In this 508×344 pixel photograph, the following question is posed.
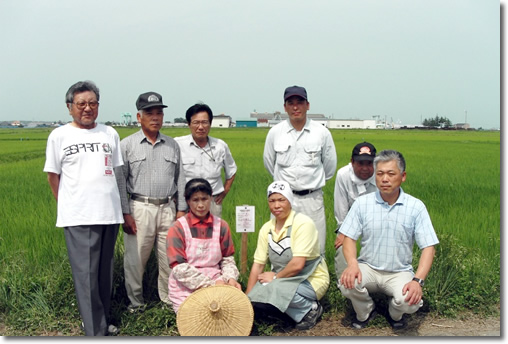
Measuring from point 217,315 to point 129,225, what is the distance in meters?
1.02

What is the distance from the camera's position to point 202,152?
4.00 m

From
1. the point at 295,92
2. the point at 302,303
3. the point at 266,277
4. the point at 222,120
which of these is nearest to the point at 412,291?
the point at 302,303

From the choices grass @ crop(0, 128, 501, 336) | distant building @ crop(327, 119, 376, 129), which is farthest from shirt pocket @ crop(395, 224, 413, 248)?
distant building @ crop(327, 119, 376, 129)

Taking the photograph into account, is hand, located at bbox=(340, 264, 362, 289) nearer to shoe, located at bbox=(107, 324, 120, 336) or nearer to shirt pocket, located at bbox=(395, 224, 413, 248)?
shirt pocket, located at bbox=(395, 224, 413, 248)

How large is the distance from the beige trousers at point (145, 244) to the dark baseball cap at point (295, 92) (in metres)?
1.39

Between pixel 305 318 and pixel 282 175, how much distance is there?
1.32 m

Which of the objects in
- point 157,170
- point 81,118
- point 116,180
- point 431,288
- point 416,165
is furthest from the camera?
point 416,165

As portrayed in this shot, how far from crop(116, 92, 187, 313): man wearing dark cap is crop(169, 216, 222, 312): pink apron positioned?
27cm

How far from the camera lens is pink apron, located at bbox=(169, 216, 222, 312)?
11.5ft

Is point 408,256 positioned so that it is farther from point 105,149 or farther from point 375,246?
point 105,149

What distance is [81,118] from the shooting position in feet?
10.6

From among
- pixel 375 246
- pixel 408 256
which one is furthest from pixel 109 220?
pixel 408 256

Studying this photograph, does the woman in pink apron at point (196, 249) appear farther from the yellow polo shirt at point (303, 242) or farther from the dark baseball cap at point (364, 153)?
the dark baseball cap at point (364, 153)

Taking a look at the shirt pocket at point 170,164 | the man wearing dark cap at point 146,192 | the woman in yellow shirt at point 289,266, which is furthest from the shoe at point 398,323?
the shirt pocket at point 170,164
